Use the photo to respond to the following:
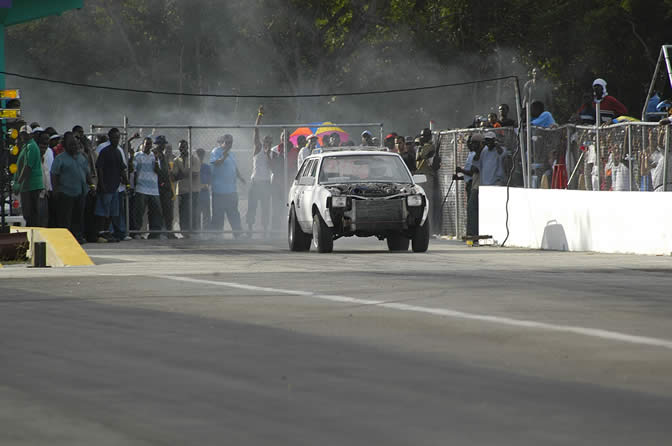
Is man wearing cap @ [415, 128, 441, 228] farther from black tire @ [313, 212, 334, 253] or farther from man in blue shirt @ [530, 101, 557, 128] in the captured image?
black tire @ [313, 212, 334, 253]

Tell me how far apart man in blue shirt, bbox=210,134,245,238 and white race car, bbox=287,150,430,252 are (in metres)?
5.70

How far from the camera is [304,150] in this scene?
2862cm

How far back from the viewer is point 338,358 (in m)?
8.80

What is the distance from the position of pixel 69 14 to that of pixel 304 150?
5196cm

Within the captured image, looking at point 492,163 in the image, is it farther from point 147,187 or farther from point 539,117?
point 147,187

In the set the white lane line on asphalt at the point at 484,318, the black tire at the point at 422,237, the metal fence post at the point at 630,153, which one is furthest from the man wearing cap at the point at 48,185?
the white lane line on asphalt at the point at 484,318

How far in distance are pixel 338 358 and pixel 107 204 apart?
1752 cm

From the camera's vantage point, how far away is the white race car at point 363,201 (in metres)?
21.1

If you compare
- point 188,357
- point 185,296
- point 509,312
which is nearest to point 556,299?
point 509,312

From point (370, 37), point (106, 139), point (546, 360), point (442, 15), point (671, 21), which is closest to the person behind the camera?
point (546, 360)

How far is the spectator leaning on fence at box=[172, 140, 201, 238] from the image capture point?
28188 mm

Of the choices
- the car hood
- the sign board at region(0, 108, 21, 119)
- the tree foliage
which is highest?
the tree foliage

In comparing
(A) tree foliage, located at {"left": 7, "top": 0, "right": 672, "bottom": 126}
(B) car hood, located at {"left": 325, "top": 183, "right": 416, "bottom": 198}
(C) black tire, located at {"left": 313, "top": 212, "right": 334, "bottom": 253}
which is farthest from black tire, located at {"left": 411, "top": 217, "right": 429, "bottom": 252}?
(A) tree foliage, located at {"left": 7, "top": 0, "right": 672, "bottom": 126}

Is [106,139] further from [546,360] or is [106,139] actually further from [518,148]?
[546,360]
